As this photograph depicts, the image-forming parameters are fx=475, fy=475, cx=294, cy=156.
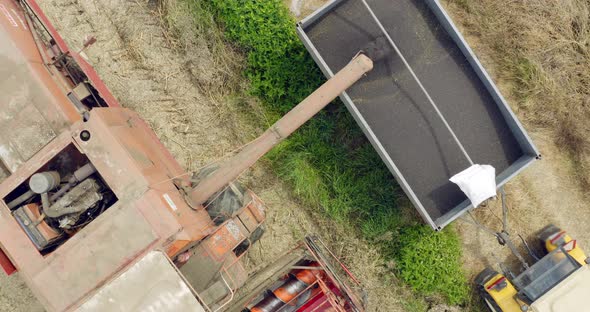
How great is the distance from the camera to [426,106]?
8.35 metres

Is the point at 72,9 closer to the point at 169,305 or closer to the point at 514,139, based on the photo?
the point at 169,305

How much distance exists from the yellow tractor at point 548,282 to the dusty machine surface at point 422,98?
77.5 inches

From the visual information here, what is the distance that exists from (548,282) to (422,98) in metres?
4.00

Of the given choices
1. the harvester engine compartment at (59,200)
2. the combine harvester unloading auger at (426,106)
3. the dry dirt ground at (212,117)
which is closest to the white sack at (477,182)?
the combine harvester unloading auger at (426,106)

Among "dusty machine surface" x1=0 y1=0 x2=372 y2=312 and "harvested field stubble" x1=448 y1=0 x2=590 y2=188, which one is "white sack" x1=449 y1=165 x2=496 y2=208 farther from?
"harvested field stubble" x1=448 y1=0 x2=590 y2=188

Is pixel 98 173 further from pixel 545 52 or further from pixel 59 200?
pixel 545 52

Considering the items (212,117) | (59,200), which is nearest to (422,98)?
(212,117)

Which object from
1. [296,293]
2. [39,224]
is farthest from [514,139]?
[39,224]

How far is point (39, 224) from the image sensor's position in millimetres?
6734

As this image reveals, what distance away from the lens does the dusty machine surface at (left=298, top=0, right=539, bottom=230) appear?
834cm

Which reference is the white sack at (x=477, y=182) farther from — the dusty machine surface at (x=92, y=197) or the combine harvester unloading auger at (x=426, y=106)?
the dusty machine surface at (x=92, y=197)

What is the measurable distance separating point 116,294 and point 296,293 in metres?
3.28

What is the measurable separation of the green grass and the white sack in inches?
70.1

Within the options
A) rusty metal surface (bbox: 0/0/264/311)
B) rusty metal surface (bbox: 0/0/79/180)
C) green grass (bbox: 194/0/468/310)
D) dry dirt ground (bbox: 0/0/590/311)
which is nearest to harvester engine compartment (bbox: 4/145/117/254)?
rusty metal surface (bbox: 0/0/264/311)
